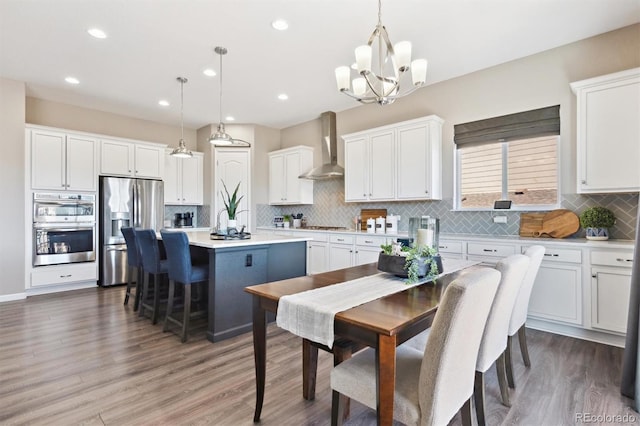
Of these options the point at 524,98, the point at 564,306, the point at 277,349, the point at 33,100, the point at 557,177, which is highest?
the point at 33,100

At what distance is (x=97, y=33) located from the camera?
327 cm

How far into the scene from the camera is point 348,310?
55.8 inches

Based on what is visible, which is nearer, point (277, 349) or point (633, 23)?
point (277, 349)

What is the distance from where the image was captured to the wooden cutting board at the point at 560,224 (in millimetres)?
3305

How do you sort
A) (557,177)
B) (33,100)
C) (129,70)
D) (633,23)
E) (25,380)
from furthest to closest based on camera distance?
(33,100) → (129,70) → (557,177) → (633,23) → (25,380)

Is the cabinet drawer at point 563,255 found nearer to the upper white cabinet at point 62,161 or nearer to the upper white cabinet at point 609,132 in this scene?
the upper white cabinet at point 609,132

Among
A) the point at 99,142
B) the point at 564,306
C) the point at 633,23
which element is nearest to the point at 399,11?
the point at 633,23

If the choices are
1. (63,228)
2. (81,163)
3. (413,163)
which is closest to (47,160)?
(81,163)

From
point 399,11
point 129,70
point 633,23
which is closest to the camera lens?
point 399,11

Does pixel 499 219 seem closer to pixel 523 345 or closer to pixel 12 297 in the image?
pixel 523 345

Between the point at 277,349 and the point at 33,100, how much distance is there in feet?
18.1

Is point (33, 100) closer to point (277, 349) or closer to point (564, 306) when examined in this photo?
point (277, 349)

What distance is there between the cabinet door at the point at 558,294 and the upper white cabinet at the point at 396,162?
157 centimetres

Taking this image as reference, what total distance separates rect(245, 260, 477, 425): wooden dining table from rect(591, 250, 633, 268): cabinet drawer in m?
1.91
